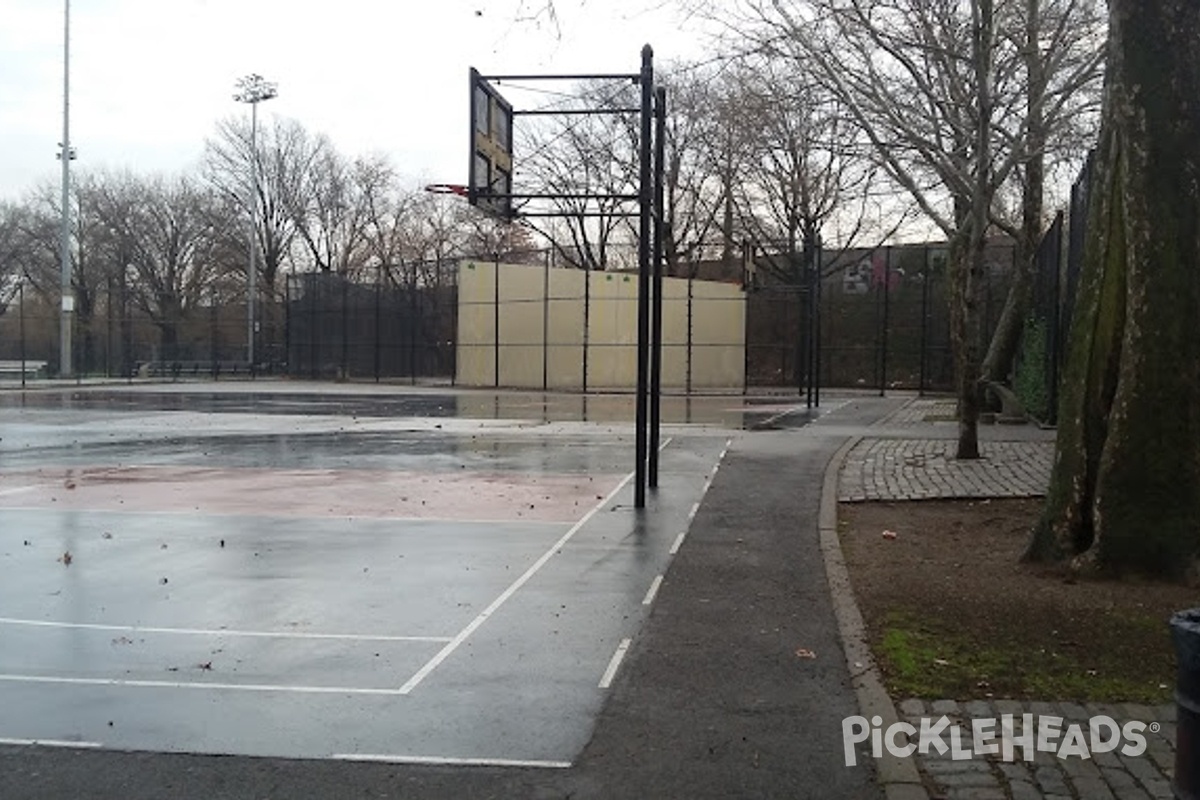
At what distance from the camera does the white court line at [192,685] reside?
5863 millimetres

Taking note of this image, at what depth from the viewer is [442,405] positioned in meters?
34.2

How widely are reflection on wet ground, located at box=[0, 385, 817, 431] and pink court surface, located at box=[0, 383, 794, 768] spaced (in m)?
9.58

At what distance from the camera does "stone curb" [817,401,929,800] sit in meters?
4.54

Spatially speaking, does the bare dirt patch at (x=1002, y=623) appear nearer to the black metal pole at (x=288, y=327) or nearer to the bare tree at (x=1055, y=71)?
the bare tree at (x=1055, y=71)

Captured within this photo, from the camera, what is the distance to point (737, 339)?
47.0 metres

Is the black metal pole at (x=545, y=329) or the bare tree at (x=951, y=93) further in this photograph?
the black metal pole at (x=545, y=329)

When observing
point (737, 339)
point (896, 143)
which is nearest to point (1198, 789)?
point (896, 143)

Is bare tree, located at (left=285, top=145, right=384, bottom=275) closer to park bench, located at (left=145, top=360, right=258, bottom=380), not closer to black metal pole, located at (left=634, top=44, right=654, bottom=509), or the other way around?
park bench, located at (left=145, top=360, right=258, bottom=380)

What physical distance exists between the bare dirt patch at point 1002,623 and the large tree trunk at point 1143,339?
408 millimetres

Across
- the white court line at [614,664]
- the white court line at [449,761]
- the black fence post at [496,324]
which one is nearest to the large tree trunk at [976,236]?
the white court line at [614,664]

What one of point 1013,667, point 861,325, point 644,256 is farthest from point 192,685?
point 861,325

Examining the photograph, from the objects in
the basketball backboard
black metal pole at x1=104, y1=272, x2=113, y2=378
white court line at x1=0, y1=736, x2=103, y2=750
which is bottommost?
white court line at x1=0, y1=736, x2=103, y2=750

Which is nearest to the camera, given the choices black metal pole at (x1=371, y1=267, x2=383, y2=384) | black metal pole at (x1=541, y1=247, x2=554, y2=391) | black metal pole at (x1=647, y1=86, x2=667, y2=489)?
black metal pole at (x1=647, y1=86, x2=667, y2=489)

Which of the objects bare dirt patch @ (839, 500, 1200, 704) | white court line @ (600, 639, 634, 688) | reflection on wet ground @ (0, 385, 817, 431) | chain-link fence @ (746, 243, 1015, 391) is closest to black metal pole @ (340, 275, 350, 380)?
reflection on wet ground @ (0, 385, 817, 431)
